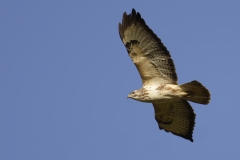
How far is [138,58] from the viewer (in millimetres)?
11859

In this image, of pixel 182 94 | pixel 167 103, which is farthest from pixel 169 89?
pixel 167 103

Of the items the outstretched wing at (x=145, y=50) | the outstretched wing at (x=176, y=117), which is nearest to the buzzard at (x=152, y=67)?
the outstretched wing at (x=145, y=50)

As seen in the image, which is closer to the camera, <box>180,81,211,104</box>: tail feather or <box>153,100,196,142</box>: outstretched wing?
<box>180,81,211,104</box>: tail feather

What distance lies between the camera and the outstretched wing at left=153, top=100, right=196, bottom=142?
13.0 m

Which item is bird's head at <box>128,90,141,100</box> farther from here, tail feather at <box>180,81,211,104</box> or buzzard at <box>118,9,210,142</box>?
tail feather at <box>180,81,211,104</box>

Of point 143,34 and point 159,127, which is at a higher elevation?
point 143,34

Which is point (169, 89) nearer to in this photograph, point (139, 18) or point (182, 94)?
point (182, 94)

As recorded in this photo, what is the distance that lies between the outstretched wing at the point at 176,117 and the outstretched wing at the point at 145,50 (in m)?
1.24

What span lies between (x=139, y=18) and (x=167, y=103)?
98.7 inches

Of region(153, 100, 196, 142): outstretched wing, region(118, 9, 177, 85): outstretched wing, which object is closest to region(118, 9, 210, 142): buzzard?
region(118, 9, 177, 85): outstretched wing

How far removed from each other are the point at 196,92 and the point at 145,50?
1.56 meters

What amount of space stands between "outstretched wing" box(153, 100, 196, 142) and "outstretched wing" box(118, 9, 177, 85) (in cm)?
124

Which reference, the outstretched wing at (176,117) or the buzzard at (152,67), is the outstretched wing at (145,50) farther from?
the outstretched wing at (176,117)

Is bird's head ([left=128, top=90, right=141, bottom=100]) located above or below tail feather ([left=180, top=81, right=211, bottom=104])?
above
